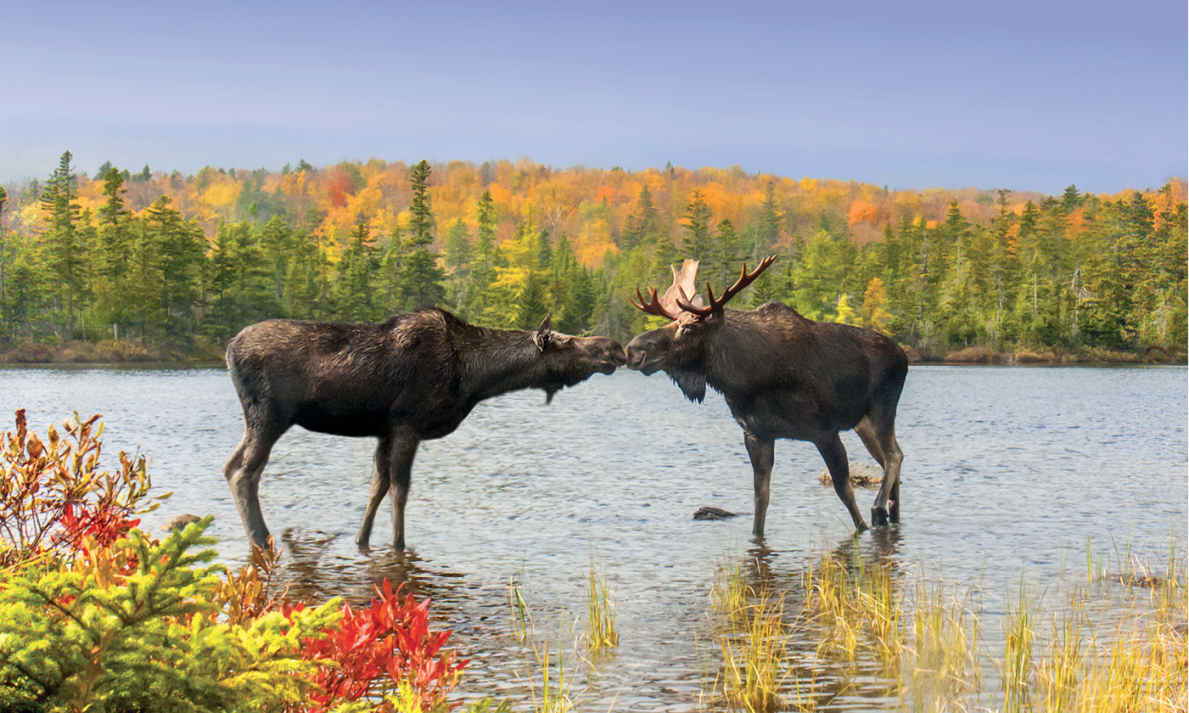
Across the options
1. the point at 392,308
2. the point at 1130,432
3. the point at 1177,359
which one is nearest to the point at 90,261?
the point at 392,308

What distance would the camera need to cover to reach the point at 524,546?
45.8 feet

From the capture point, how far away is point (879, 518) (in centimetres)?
1503

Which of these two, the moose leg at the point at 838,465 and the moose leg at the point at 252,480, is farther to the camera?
the moose leg at the point at 838,465

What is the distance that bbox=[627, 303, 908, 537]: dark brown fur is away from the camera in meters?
13.4

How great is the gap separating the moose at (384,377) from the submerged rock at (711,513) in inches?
157

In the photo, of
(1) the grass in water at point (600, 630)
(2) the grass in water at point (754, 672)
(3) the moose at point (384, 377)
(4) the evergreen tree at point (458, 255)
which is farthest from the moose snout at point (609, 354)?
(4) the evergreen tree at point (458, 255)

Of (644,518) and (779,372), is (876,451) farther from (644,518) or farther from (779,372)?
(644,518)

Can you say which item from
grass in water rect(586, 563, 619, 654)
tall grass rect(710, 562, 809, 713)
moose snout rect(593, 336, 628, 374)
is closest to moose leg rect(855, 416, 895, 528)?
moose snout rect(593, 336, 628, 374)

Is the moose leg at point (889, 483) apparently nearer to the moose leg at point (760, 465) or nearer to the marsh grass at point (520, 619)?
the moose leg at point (760, 465)

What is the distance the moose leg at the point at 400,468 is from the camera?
12680mm

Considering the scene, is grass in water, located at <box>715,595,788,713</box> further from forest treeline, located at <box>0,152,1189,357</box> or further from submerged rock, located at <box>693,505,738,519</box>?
forest treeline, located at <box>0,152,1189,357</box>

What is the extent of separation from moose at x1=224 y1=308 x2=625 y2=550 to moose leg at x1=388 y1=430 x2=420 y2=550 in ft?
0.04

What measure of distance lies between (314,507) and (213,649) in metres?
14.2

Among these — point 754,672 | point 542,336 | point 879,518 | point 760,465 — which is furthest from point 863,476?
point 754,672
